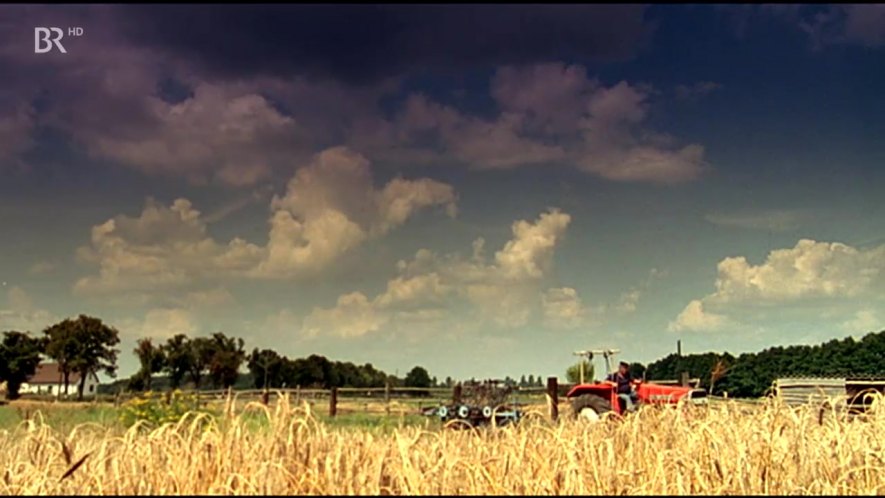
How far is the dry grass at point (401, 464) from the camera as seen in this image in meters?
4.30

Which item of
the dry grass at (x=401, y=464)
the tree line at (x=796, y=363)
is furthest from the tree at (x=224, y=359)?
the dry grass at (x=401, y=464)

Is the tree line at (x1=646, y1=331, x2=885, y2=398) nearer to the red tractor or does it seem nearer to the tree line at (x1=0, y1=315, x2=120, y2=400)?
the red tractor

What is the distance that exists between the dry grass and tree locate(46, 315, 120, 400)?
5318 centimetres

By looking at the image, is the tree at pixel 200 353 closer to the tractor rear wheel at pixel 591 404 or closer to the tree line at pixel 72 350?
the tree line at pixel 72 350

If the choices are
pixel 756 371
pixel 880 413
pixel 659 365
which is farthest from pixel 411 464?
pixel 659 365

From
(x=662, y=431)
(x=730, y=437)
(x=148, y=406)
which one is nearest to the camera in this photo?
(x=730, y=437)

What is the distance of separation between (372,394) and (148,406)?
2257 centimetres

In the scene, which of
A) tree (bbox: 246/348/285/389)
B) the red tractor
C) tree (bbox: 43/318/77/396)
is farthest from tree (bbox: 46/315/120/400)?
the red tractor

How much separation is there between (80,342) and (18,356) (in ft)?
19.4

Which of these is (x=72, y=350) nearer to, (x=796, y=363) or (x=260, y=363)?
(x=260, y=363)

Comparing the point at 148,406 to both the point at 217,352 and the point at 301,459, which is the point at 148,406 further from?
the point at 217,352

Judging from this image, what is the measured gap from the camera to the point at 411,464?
14.6 ft

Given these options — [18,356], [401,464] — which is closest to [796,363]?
[401,464]

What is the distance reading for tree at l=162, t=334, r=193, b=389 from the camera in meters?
54.4
